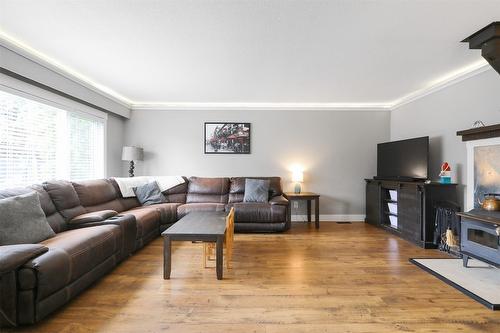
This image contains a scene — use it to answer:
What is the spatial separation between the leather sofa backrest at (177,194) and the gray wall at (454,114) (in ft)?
14.5

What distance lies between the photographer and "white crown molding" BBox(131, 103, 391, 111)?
5.10m

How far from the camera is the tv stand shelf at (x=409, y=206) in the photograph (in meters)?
3.43

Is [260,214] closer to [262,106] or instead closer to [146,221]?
[146,221]

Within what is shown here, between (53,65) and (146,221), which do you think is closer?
(53,65)

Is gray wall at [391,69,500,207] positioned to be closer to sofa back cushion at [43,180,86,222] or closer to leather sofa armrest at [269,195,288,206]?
leather sofa armrest at [269,195,288,206]

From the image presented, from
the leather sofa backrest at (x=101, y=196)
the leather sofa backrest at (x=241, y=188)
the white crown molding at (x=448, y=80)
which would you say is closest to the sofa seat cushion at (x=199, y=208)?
the leather sofa backrest at (x=241, y=188)

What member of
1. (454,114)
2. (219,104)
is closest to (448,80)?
(454,114)

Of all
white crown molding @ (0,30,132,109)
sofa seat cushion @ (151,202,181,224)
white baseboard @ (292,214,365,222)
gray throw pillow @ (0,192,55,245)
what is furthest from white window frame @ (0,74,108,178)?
white baseboard @ (292,214,365,222)

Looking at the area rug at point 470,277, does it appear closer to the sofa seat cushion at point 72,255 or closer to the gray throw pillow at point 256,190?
the gray throw pillow at point 256,190

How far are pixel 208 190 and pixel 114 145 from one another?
212 centimetres

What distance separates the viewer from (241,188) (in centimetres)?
490

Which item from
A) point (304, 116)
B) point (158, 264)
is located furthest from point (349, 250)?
point (304, 116)

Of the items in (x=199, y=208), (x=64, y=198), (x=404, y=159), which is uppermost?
(x=404, y=159)

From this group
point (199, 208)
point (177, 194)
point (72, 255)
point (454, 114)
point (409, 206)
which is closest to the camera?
point (72, 255)
